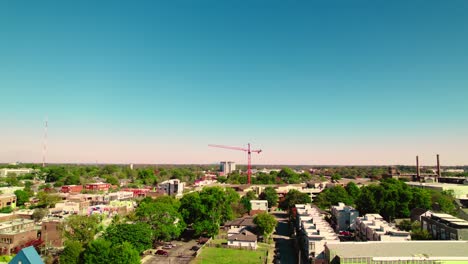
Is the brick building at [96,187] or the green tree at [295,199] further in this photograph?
the brick building at [96,187]

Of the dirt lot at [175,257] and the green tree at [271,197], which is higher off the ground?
the green tree at [271,197]

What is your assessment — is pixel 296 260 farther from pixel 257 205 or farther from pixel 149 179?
pixel 149 179

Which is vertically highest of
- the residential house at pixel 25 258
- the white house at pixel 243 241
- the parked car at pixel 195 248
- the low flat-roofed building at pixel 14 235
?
the residential house at pixel 25 258

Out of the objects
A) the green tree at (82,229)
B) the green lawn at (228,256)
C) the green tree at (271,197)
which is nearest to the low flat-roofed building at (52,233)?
the green tree at (82,229)

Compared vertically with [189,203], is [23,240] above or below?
below

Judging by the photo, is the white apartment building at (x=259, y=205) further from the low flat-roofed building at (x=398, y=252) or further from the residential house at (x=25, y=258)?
the residential house at (x=25, y=258)

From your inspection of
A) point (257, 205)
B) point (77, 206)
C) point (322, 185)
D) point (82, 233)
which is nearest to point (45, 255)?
point (82, 233)
